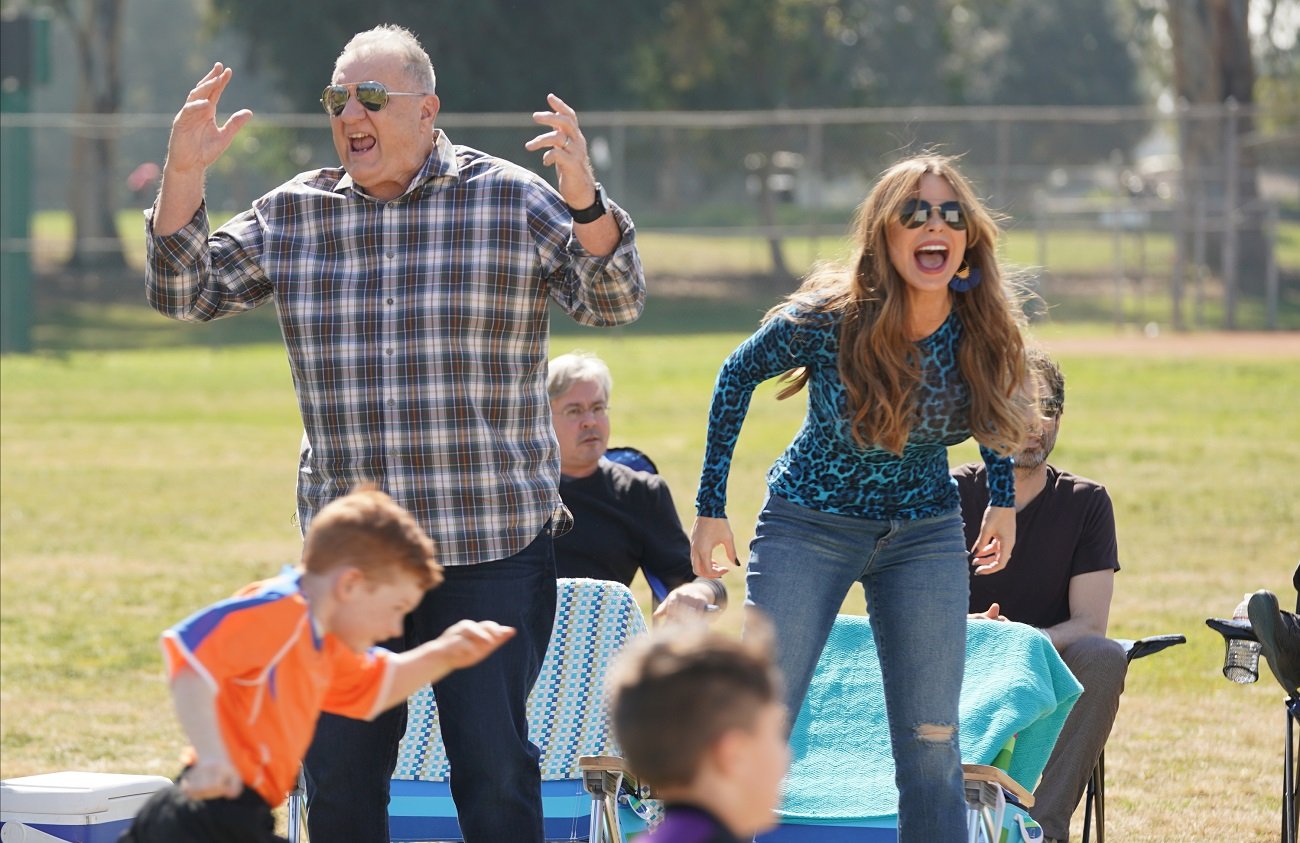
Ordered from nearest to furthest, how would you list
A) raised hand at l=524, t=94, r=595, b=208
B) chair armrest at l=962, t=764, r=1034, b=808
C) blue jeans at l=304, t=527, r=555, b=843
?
1. raised hand at l=524, t=94, r=595, b=208
2. blue jeans at l=304, t=527, r=555, b=843
3. chair armrest at l=962, t=764, r=1034, b=808

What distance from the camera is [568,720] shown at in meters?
5.01

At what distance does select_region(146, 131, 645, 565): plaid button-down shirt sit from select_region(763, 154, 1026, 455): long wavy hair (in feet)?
1.62

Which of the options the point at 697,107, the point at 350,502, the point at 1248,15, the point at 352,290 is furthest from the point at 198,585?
the point at 697,107

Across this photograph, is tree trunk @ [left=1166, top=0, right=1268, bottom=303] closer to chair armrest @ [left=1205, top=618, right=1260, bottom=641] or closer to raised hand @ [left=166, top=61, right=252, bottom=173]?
chair armrest @ [left=1205, top=618, right=1260, bottom=641]

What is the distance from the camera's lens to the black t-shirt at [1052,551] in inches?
208

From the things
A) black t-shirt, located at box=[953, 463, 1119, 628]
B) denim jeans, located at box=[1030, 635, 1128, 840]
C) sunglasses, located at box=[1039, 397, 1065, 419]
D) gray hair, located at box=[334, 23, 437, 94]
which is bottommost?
denim jeans, located at box=[1030, 635, 1128, 840]

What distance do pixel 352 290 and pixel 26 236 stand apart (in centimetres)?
2080

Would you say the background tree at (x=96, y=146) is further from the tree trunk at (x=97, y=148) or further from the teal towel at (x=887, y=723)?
the teal towel at (x=887, y=723)

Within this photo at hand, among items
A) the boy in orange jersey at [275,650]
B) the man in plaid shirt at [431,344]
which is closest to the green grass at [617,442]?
the man in plaid shirt at [431,344]

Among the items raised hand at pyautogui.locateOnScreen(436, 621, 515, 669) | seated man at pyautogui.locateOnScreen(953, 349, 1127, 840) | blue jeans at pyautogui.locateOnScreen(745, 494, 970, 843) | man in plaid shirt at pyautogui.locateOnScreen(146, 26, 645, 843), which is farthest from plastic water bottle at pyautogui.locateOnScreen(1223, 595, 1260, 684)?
raised hand at pyautogui.locateOnScreen(436, 621, 515, 669)

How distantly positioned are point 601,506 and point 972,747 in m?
1.40

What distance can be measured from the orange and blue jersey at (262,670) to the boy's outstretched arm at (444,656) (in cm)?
17

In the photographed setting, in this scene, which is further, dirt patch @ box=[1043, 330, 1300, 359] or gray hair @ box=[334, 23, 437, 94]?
dirt patch @ box=[1043, 330, 1300, 359]

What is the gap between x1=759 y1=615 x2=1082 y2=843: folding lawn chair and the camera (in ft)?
14.9
